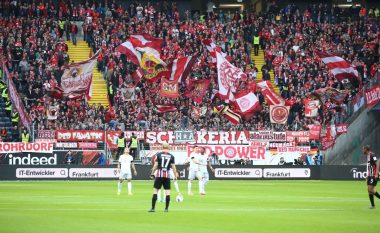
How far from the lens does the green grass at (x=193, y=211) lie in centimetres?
2572

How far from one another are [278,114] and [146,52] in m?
10.5

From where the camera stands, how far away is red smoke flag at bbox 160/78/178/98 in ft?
221

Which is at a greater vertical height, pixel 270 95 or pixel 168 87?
pixel 168 87

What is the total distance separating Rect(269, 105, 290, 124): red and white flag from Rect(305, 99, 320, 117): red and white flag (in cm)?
137

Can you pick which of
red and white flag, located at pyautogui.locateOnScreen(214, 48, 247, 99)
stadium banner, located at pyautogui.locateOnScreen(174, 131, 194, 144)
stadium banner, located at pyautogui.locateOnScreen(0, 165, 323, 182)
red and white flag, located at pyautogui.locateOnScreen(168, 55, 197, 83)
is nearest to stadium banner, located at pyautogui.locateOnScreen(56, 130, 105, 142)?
stadium banner, located at pyautogui.locateOnScreen(0, 165, 323, 182)

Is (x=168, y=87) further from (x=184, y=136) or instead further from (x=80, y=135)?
(x=80, y=135)

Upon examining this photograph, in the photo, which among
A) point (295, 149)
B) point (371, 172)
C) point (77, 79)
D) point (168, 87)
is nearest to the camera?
point (371, 172)

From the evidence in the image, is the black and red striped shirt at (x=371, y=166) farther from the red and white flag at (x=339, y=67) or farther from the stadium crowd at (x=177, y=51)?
the red and white flag at (x=339, y=67)

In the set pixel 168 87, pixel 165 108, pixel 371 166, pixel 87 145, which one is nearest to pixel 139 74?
pixel 168 87

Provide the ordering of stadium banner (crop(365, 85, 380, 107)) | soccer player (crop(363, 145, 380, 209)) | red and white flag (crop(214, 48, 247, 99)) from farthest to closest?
1. red and white flag (crop(214, 48, 247, 99))
2. stadium banner (crop(365, 85, 380, 107))
3. soccer player (crop(363, 145, 380, 209))

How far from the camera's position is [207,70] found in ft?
236

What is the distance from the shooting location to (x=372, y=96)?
210ft

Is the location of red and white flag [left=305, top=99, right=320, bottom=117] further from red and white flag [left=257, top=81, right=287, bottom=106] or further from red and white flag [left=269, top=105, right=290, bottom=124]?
red and white flag [left=257, top=81, right=287, bottom=106]

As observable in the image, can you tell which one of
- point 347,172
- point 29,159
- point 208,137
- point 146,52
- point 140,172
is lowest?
point 347,172
